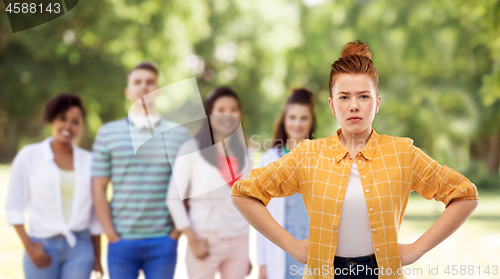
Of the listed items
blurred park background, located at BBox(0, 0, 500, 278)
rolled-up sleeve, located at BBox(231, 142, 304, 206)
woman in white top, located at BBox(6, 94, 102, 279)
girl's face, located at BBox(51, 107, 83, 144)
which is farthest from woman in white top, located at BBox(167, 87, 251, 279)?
blurred park background, located at BBox(0, 0, 500, 278)

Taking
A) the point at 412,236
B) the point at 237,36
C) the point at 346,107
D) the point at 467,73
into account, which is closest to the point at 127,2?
the point at 237,36

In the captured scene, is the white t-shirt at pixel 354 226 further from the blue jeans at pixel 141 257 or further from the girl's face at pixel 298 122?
the blue jeans at pixel 141 257

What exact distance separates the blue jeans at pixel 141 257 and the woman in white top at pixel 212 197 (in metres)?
0.15

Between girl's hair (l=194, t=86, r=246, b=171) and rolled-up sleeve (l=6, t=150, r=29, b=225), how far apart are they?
1180mm

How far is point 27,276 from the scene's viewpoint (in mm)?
2877

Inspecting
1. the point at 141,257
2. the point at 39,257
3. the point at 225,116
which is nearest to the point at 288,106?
the point at 225,116

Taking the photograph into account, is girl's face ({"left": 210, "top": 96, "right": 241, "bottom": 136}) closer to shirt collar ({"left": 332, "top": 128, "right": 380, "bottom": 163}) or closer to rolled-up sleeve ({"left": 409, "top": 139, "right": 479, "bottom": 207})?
shirt collar ({"left": 332, "top": 128, "right": 380, "bottom": 163})

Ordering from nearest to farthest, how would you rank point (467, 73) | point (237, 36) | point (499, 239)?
point (499, 239) → point (467, 73) → point (237, 36)

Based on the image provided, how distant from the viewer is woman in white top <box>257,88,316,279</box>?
2.74 m

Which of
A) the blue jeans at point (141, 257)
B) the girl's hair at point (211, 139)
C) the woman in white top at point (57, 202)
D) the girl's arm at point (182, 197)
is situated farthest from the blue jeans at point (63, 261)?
the girl's hair at point (211, 139)

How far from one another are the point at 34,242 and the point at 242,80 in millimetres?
16491

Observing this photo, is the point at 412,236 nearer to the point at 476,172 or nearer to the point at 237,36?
the point at 476,172

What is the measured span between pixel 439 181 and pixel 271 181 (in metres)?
0.58

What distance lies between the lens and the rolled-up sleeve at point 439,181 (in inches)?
58.8
